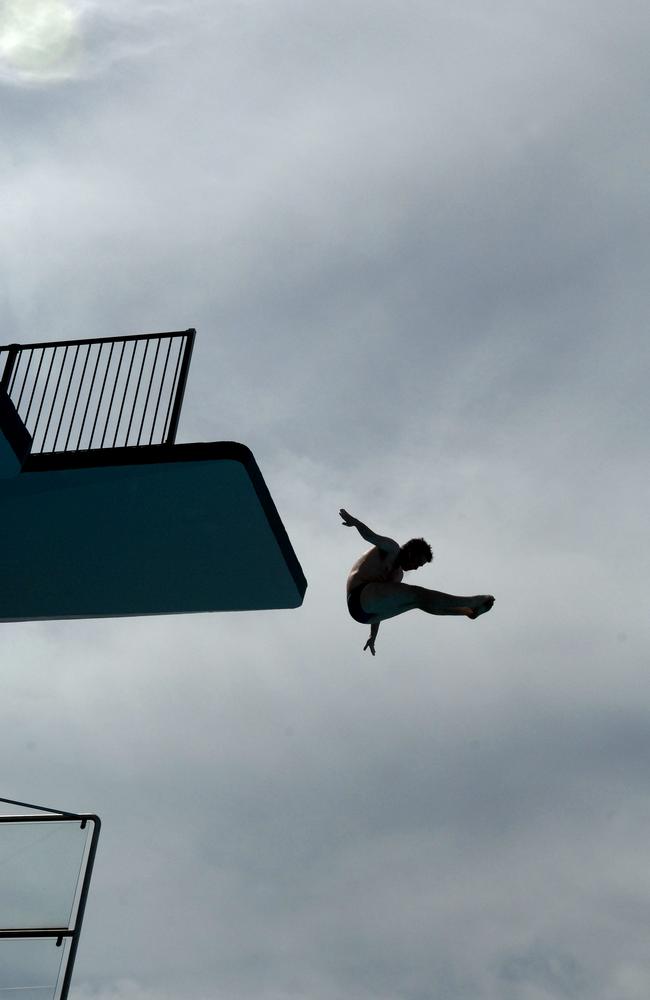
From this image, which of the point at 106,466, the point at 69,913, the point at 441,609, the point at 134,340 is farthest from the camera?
the point at 134,340

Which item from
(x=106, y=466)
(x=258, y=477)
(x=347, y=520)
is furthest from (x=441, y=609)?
(x=106, y=466)

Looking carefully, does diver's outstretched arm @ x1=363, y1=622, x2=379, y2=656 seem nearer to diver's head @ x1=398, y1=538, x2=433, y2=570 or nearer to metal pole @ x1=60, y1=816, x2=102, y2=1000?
diver's head @ x1=398, y1=538, x2=433, y2=570

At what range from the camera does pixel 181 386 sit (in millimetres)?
12133

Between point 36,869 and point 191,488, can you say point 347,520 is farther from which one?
point 36,869

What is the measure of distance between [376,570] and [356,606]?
0.43m

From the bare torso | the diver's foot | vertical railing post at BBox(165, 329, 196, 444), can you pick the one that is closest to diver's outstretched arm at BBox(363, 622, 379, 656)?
the bare torso

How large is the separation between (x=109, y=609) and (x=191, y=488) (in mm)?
3026

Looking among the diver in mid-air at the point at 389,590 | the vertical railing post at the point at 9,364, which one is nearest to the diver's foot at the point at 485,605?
the diver in mid-air at the point at 389,590

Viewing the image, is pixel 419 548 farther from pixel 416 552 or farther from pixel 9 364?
pixel 9 364

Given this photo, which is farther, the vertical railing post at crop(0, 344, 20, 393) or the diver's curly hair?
the vertical railing post at crop(0, 344, 20, 393)

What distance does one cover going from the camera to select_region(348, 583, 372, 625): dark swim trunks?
37.4 feet

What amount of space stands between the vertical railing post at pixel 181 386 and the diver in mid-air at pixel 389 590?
246 cm

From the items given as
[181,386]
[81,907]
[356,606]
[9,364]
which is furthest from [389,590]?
[9,364]

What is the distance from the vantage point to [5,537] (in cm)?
1297
